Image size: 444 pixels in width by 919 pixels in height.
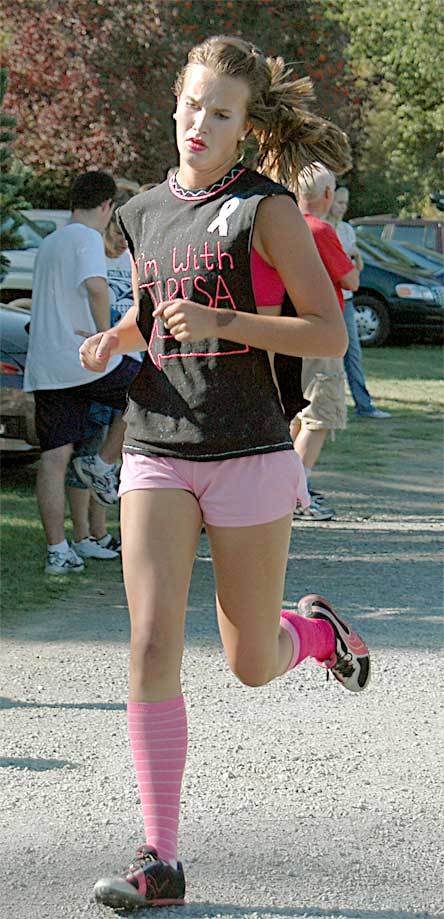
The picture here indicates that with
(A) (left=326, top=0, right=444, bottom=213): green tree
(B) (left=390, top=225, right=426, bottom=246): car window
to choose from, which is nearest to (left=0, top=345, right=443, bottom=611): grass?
(B) (left=390, top=225, right=426, bottom=246): car window

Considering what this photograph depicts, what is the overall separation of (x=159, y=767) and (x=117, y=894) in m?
0.31

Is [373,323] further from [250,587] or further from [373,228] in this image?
[250,587]

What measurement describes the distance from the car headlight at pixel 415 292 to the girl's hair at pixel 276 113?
1779 cm

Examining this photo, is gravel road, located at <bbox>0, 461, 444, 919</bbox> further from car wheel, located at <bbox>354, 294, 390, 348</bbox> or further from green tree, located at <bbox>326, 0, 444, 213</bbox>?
green tree, located at <bbox>326, 0, 444, 213</bbox>

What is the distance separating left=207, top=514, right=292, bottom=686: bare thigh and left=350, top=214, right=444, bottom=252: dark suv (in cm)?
2138

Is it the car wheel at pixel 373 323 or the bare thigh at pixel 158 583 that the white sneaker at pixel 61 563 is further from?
the car wheel at pixel 373 323

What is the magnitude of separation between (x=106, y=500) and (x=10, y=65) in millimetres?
18810

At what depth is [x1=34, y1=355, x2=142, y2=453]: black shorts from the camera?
7570 millimetres

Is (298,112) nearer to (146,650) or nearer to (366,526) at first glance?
(146,650)

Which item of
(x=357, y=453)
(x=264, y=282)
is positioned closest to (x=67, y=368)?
(x=264, y=282)

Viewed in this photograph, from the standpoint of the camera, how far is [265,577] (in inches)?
147

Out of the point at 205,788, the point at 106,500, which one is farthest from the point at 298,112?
the point at 106,500

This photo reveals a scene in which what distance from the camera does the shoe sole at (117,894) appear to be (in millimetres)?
3514

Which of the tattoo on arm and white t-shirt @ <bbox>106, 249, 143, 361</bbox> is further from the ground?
the tattoo on arm
